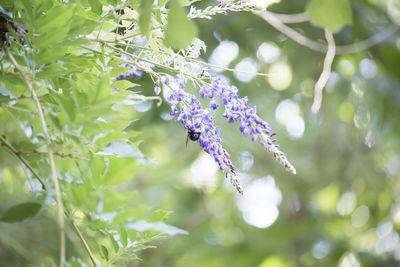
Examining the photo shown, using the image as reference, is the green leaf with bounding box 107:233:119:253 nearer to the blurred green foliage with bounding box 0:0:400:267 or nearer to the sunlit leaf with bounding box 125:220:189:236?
the sunlit leaf with bounding box 125:220:189:236

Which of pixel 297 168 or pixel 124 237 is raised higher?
pixel 124 237

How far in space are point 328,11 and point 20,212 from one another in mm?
275

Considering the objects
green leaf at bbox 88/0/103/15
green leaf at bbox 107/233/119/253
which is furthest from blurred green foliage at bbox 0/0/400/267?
green leaf at bbox 88/0/103/15

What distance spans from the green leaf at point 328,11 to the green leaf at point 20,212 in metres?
0.26

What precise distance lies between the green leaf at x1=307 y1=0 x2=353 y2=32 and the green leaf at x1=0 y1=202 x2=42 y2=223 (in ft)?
0.84

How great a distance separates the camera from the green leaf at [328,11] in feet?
1.07

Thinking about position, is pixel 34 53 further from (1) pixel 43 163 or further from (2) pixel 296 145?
(2) pixel 296 145

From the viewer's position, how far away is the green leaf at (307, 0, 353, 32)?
33cm

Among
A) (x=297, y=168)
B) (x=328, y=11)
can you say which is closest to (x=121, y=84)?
(x=328, y=11)

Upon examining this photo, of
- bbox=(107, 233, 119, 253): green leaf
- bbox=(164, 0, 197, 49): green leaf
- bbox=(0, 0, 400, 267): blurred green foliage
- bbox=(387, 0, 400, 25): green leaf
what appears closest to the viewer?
bbox=(164, 0, 197, 49): green leaf

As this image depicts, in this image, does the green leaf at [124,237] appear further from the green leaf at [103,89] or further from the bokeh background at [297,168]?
the bokeh background at [297,168]

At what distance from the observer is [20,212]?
303mm

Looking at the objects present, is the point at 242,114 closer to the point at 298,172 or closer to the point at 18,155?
the point at 18,155

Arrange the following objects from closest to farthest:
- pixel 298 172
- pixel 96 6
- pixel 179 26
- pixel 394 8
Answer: pixel 179 26 → pixel 96 6 → pixel 394 8 → pixel 298 172
